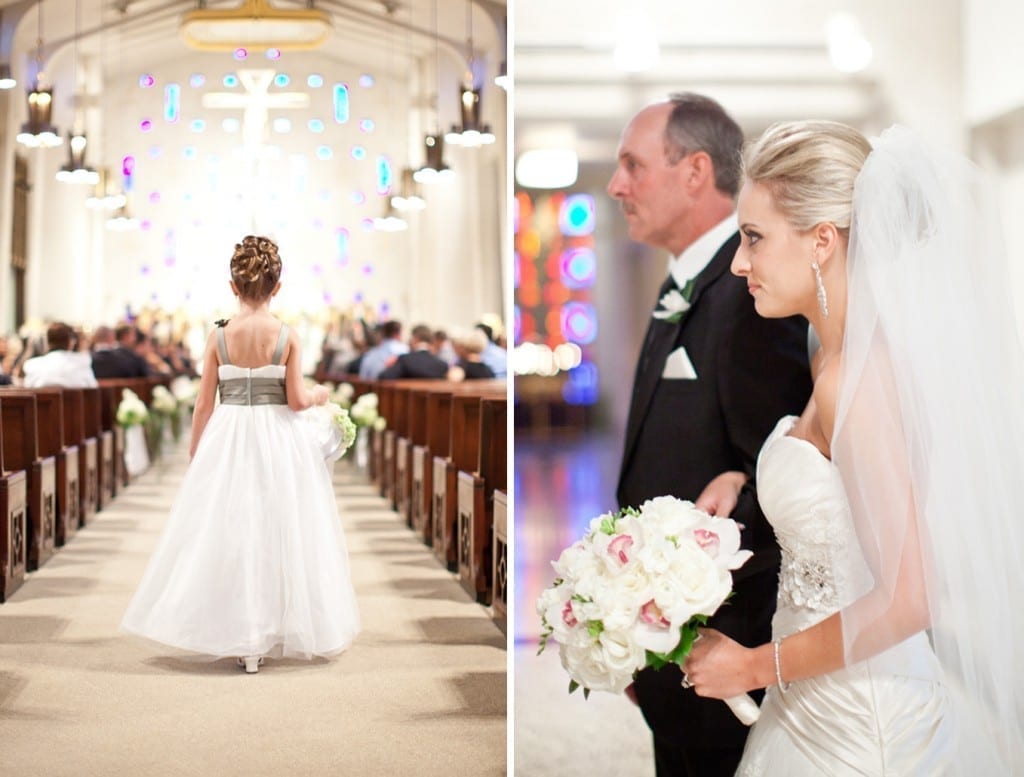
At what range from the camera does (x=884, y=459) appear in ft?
6.93

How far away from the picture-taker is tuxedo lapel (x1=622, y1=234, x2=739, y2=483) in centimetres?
295

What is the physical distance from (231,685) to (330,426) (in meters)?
0.76

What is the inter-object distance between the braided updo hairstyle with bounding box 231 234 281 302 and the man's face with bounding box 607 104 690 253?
3.10ft

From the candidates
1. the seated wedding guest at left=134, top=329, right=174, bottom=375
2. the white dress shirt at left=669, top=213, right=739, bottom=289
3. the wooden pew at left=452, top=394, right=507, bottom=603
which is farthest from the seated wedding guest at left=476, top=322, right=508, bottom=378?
the seated wedding guest at left=134, top=329, right=174, bottom=375

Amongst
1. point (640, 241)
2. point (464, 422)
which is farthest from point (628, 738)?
point (640, 241)

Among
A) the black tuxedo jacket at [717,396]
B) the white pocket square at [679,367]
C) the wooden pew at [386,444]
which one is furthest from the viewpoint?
the wooden pew at [386,444]

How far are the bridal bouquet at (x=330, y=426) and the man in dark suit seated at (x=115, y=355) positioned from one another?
1.62 ft

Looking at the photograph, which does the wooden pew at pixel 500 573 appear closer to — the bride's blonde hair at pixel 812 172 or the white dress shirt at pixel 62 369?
the white dress shirt at pixel 62 369

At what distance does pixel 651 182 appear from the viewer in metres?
3.09

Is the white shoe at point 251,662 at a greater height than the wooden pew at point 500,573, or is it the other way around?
the wooden pew at point 500,573

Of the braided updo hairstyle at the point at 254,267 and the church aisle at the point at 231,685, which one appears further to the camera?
the braided updo hairstyle at the point at 254,267

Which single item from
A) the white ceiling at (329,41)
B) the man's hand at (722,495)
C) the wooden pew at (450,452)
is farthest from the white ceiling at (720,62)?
the man's hand at (722,495)

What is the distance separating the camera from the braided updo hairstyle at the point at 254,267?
3.14m

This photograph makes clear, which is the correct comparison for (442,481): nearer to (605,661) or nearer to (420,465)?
(420,465)
